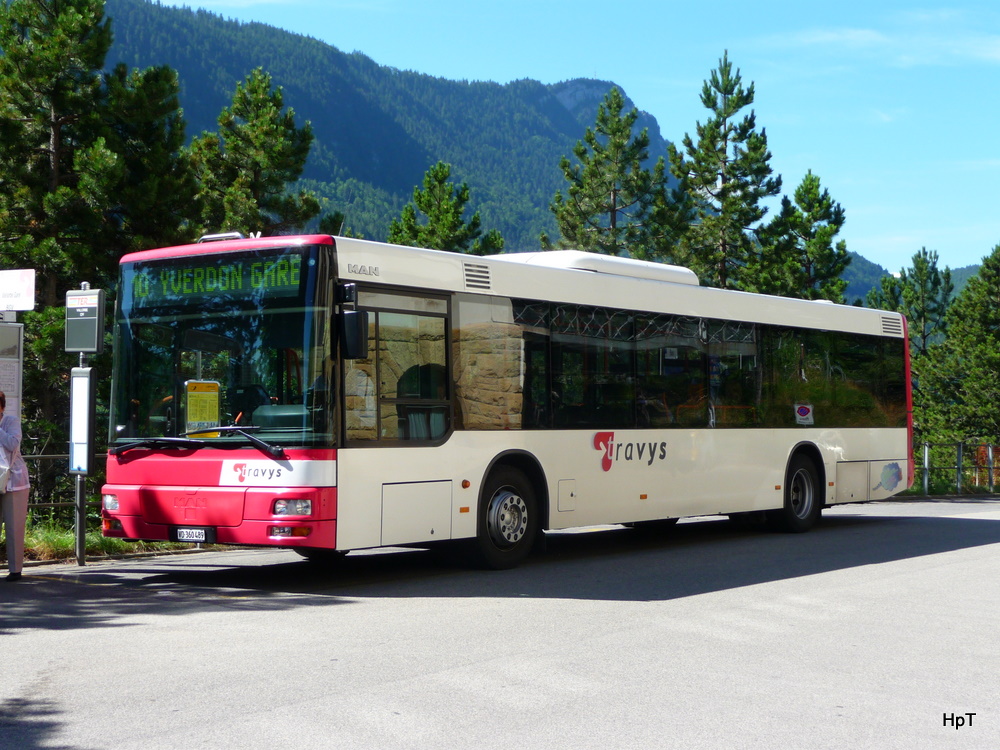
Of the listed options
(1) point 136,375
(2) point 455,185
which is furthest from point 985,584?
(2) point 455,185

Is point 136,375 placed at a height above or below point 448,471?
above

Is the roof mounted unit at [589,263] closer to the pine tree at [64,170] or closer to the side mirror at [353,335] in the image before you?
the side mirror at [353,335]

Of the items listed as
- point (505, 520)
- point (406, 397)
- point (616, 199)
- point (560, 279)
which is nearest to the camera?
point (406, 397)

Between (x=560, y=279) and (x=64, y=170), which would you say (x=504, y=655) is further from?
(x=64, y=170)

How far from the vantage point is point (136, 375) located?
1108 centimetres

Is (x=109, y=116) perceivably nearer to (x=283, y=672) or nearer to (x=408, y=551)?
(x=408, y=551)

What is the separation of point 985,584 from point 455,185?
31.7m

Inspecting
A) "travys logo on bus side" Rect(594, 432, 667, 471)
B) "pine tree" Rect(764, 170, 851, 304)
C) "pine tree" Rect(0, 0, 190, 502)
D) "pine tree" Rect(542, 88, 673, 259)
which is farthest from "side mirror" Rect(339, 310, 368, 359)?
"pine tree" Rect(764, 170, 851, 304)

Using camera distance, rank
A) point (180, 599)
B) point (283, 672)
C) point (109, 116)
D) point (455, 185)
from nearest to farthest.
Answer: point (283, 672)
point (180, 599)
point (109, 116)
point (455, 185)

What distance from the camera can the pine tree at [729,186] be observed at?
47156 millimetres

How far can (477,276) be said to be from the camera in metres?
12.0

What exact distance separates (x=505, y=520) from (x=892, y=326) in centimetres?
977

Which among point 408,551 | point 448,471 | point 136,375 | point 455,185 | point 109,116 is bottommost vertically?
point 408,551

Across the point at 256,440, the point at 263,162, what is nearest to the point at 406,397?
the point at 256,440
